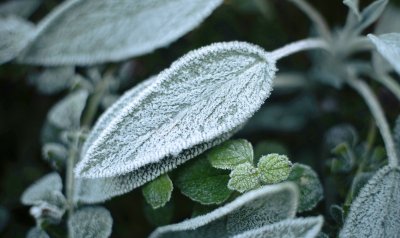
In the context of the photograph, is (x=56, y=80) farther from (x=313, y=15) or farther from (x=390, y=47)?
(x=390, y=47)

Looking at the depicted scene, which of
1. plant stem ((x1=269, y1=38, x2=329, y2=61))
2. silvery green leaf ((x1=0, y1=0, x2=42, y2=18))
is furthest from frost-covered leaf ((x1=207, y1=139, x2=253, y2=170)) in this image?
silvery green leaf ((x1=0, y1=0, x2=42, y2=18))

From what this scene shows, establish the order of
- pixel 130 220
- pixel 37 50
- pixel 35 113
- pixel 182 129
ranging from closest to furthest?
pixel 182 129, pixel 37 50, pixel 130 220, pixel 35 113

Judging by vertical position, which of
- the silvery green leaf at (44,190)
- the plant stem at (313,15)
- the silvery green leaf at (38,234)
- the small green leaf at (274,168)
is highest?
the plant stem at (313,15)

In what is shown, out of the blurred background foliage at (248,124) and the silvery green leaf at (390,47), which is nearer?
the silvery green leaf at (390,47)

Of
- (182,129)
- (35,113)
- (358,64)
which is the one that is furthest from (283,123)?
(35,113)

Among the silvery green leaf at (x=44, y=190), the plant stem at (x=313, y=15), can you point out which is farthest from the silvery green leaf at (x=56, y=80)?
the plant stem at (x=313, y=15)

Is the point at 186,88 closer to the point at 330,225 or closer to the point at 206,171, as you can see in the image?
the point at 206,171

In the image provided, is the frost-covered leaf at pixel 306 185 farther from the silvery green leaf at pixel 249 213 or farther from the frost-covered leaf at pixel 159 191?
the frost-covered leaf at pixel 159 191
